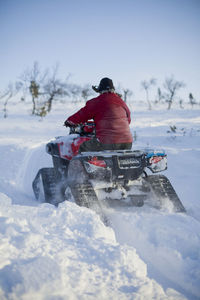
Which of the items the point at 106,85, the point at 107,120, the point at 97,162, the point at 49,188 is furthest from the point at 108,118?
the point at 49,188

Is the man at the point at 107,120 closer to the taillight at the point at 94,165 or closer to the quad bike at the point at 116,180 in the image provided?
the quad bike at the point at 116,180

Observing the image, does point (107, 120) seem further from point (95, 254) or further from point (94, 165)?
point (95, 254)

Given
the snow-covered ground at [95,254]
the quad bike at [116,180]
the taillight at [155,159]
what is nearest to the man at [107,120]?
the quad bike at [116,180]

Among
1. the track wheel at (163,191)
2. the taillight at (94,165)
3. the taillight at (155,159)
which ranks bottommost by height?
the track wheel at (163,191)

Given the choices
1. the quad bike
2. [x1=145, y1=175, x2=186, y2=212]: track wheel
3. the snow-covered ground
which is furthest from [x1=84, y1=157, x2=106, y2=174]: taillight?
[x1=145, y1=175, x2=186, y2=212]: track wheel

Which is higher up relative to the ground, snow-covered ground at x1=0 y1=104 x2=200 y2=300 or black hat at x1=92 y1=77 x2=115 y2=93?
black hat at x1=92 y1=77 x2=115 y2=93

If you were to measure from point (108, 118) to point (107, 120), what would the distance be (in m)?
0.03

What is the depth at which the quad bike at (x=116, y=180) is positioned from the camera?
9.20 ft

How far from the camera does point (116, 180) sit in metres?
2.97

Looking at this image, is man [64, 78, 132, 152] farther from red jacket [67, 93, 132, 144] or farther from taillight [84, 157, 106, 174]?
taillight [84, 157, 106, 174]

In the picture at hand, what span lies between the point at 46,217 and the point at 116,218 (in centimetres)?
94

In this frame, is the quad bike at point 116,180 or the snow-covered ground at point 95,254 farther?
the quad bike at point 116,180

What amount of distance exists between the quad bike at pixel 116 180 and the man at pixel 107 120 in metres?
0.27

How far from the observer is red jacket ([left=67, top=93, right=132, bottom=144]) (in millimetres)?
3227
